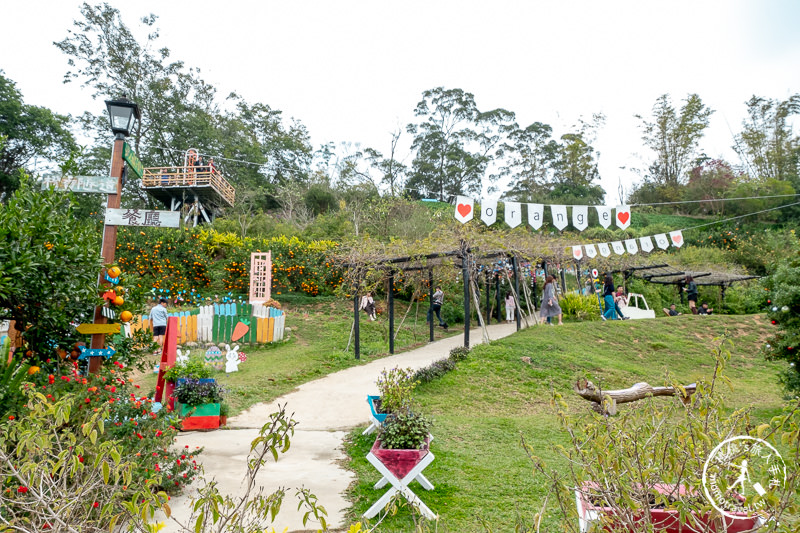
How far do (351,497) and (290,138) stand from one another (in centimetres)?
3668

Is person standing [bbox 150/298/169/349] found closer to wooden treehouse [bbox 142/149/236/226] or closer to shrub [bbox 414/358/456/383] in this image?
shrub [bbox 414/358/456/383]

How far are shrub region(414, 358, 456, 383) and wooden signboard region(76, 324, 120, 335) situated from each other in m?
4.94

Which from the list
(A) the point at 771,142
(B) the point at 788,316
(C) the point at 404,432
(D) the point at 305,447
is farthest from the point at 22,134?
(A) the point at 771,142

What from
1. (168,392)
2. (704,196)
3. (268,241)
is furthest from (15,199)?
(704,196)

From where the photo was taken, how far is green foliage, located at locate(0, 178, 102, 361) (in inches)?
148

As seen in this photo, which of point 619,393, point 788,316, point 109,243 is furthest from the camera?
point 788,316

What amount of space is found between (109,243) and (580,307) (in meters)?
14.4

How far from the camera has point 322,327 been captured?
14102mm

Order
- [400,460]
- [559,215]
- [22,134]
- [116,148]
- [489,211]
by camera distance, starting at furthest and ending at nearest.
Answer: [22,134]
[559,215]
[489,211]
[116,148]
[400,460]

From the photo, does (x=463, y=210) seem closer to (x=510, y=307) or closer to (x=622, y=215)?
(x=622, y=215)

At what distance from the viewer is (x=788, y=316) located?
7.46m

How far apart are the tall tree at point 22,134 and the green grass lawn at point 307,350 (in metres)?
16.1

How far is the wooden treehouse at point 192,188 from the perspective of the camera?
23.2 metres

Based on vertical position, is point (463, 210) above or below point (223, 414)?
above
